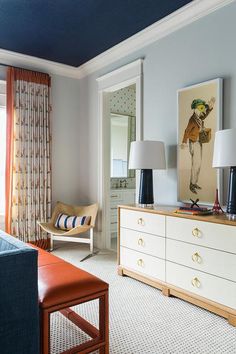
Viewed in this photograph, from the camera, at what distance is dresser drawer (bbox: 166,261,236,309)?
2168mm

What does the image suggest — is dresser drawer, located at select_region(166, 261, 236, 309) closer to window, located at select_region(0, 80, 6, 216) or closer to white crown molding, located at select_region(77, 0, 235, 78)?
white crown molding, located at select_region(77, 0, 235, 78)

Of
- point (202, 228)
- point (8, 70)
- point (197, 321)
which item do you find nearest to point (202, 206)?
point (202, 228)

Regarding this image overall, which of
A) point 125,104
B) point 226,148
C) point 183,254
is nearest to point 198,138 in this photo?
point 226,148

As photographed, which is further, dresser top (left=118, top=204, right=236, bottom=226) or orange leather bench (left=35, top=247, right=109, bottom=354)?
dresser top (left=118, top=204, right=236, bottom=226)

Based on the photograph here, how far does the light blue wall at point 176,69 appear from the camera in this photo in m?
2.65

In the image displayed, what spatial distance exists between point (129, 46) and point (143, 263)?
259 cm

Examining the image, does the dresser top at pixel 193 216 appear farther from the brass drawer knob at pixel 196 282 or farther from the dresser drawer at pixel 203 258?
the brass drawer knob at pixel 196 282

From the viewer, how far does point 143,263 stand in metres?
2.91

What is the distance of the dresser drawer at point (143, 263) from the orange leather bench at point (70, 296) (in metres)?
0.96

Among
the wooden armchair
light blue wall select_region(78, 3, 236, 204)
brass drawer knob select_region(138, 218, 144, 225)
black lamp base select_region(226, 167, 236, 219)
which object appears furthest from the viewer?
the wooden armchair

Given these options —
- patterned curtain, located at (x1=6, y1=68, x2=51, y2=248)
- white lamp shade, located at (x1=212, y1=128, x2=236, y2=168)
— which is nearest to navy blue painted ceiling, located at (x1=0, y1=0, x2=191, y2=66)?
patterned curtain, located at (x1=6, y1=68, x2=51, y2=248)

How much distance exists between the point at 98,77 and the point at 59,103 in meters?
0.73

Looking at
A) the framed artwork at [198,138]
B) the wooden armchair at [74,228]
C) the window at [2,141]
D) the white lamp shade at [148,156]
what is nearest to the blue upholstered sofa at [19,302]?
the white lamp shade at [148,156]

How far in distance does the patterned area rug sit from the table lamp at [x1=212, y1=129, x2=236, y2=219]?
0.83 meters
